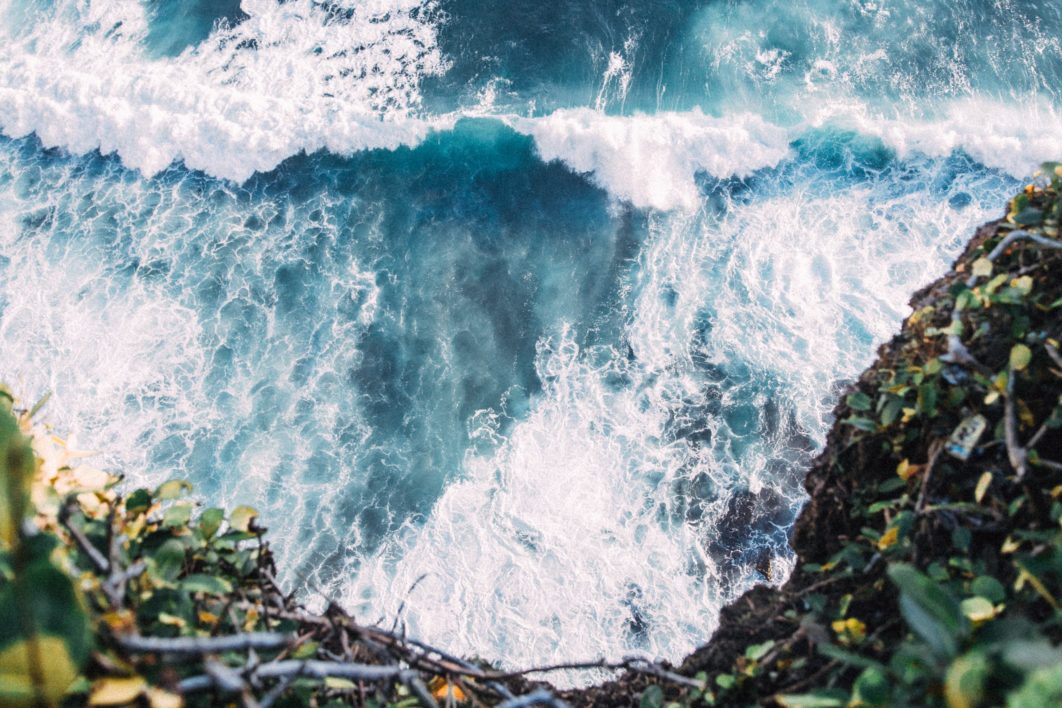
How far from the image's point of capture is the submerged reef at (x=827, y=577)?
158cm

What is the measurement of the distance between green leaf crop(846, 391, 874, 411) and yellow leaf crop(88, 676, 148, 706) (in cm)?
353

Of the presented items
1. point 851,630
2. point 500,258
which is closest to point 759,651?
point 851,630

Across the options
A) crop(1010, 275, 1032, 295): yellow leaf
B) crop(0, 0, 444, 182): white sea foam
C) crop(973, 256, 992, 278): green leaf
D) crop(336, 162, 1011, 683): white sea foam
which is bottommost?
crop(336, 162, 1011, 683): white sea foam

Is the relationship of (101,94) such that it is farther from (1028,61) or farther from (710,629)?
(1028,61)

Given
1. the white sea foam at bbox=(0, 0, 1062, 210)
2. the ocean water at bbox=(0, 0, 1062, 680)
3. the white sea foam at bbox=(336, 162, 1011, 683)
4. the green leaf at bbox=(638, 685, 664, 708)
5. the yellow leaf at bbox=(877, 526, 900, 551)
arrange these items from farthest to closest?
the white sea foam at bbox=(0, 0, 1062, 210), the ocean water at bbox=(0, 0, 1062, 680), the white sea foam at bbox=(336, 162, 1011, 683), the green leaf at bbox=(638, 685, 664, 708), the yellow leaf at bbox=(877, 526, 900, 551)

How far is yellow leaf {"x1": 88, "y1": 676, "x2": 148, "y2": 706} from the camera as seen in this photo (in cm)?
163

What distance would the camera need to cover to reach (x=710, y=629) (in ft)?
22.5

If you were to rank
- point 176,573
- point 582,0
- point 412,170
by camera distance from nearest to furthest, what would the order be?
point 176,573 → point 412,170 → point 582,0

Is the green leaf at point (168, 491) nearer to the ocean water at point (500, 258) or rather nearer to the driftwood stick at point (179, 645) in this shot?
the driftwood stick at point (179, 645)

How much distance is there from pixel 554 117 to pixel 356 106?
3.80m

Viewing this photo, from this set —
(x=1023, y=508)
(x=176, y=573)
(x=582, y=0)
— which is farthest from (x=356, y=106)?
(x=1023, y=508)

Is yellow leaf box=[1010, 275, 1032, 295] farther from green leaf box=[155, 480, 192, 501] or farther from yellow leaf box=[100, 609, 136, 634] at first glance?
green leaf box=[155, 480, 192, 501]

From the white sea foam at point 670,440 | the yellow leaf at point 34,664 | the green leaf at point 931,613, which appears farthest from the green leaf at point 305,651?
the white sea foam at point 670,440

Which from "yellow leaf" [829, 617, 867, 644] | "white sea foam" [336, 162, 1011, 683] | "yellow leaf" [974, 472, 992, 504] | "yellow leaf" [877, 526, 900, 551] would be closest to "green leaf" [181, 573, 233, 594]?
"yellow leaf" [829, 617, 867, 644]
